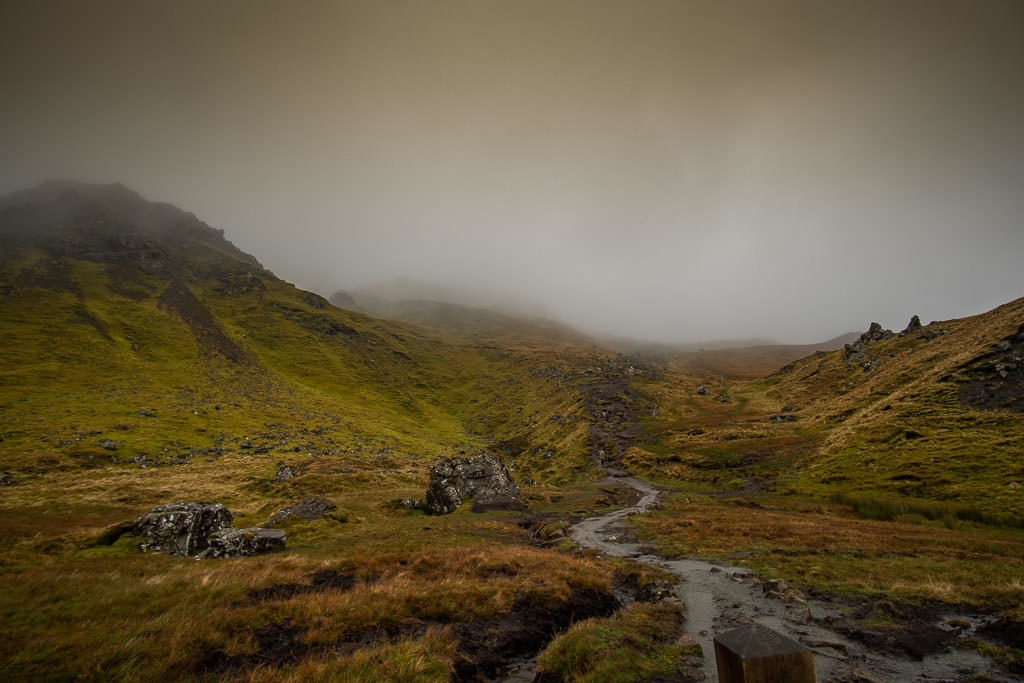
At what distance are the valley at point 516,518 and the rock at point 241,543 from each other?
1298mm

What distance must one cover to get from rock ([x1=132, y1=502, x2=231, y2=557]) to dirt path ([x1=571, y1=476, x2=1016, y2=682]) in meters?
26.6

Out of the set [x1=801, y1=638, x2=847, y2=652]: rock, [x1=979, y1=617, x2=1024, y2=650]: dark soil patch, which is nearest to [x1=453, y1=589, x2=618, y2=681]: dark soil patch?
[x1=801, y1=638, x2=847, y2=652]: rock

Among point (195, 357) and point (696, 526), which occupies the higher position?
point (195, 357)

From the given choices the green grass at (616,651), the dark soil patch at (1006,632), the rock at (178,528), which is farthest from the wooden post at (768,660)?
the rock at (178,528)

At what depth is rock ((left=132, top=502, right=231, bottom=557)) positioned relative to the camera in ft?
67.9

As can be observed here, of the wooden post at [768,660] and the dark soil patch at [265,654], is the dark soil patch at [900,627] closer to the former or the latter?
the wooden post at [768,660]

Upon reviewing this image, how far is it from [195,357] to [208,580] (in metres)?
125

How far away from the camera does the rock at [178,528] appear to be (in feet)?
67.9

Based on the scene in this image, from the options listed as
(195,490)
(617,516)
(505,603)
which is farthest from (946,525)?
(195,490)

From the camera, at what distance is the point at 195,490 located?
40.5 metres

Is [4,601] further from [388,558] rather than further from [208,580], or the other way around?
[388,558]

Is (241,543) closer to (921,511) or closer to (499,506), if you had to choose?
(499,506)

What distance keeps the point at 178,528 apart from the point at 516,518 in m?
26.0

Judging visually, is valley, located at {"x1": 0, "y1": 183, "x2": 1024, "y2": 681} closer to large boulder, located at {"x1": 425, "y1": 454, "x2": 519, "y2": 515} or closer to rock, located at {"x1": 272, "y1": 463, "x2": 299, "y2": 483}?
rock, located at {"x1": 272, "y1": 463, "x2": 299, "y2": 483}
